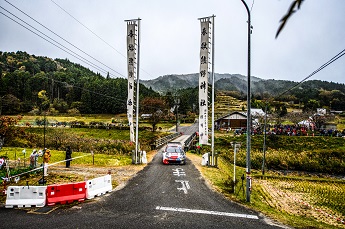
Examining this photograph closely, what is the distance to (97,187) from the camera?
11891 mm

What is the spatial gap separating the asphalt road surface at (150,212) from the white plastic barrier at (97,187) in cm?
36

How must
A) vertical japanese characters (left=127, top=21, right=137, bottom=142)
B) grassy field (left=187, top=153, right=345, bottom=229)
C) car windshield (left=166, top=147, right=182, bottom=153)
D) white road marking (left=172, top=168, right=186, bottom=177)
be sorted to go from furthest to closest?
1. car windshield (left=166, top=147, right=182, bottom=153)
2. vertical japanese characters (left=127, top=21, right=137, bottom=142)
3. white road marking (left=172, top=168, right=186, bottom=177)
4. grassy field (left=187, top=153, right=345, bottom=229)

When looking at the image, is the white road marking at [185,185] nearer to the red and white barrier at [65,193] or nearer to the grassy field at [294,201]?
the grassy field at [294,201]

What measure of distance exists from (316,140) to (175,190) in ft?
139

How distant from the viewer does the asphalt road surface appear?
333 inches

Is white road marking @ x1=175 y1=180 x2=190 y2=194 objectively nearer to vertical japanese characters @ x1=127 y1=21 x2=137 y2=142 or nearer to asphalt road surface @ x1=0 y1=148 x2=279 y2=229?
asphalt road surface @ x1=0 y1=148 x2=279 y2=229

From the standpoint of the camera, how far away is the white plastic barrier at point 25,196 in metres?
10.1

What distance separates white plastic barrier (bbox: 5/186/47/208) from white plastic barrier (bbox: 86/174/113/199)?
1832 millimetres

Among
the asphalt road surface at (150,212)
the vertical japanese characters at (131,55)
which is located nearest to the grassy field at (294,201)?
the asphalt road surface at (150,212)

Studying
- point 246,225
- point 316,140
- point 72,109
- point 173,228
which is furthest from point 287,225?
point 72,109

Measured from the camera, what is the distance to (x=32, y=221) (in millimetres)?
8602

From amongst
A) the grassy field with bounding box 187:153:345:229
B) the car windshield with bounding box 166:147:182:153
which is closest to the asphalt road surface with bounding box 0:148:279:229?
the grassy field with bounding box 187:153:345:229

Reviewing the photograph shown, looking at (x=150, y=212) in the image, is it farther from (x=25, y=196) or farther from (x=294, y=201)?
(x=294, y=201)

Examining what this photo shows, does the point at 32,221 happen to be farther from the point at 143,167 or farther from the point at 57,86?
the point at 57,86
